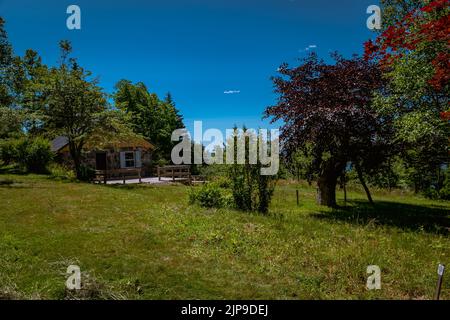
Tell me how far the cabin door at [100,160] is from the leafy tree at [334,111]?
2030cm

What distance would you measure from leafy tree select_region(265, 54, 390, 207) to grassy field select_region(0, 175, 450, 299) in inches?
111

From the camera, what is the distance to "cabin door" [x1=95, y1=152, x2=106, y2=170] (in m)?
27.3

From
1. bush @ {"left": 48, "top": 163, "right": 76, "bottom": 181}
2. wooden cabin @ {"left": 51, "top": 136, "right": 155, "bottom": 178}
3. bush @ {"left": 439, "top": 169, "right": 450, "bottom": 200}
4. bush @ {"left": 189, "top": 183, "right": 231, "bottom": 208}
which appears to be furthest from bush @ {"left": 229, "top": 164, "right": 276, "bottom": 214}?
wooden cabin @ {"left": 51, "top": 136, "right": 155, "bottom": 178}

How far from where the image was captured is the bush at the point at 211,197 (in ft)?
39.2

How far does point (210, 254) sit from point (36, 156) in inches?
961

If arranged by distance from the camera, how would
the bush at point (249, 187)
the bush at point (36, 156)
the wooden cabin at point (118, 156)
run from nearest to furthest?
1. the bush at point (249, 187)
2. the bush at point (36, 156)
3. the wooden cabin at point (118, 156)

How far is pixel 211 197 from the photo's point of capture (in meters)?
12.1

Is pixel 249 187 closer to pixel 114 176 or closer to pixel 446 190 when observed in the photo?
pixel 446 190

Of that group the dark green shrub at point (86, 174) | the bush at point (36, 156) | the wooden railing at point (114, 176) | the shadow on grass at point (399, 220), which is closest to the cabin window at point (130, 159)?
the wooden railing at point (114, 176)

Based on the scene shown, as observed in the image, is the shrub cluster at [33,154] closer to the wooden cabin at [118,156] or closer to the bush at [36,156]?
the bush at [36,156]

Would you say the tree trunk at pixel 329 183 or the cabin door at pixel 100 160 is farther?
the cabin door at pixel 100 160

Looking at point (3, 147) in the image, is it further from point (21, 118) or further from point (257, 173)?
point (257, 173)

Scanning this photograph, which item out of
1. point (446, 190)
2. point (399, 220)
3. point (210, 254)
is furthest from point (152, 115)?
point (210, 254)

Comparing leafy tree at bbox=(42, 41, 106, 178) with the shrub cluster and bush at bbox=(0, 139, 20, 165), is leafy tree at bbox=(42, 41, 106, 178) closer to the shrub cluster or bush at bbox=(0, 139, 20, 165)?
the shrub cluster
